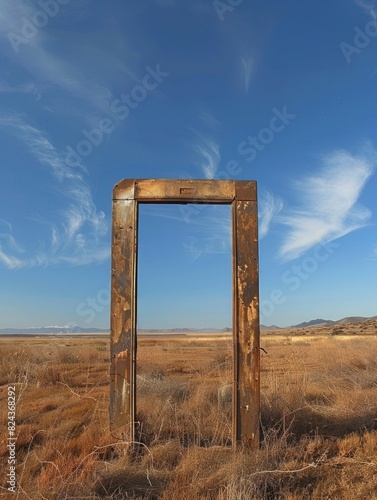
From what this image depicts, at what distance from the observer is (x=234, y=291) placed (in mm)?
4758

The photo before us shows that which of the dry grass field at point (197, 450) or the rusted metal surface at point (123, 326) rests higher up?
the rusted metal surface at point (123, 326)

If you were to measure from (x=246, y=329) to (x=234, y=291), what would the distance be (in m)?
0.45

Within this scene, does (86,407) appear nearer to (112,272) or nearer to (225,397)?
(225,397)

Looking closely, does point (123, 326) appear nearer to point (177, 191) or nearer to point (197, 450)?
point (197, 450)

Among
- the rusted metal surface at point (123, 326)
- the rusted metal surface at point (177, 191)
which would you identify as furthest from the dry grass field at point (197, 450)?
the rusted metal surface at point (177, 191)

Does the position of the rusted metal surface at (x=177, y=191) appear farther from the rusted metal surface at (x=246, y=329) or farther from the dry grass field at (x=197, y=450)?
the dry grass field at (x=197, y=450)

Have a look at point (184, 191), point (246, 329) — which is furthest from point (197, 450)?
point (184, 191)

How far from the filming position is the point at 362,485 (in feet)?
12.2

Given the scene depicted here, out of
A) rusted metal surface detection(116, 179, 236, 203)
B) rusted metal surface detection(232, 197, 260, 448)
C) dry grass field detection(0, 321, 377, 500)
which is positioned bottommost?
dry grass field detection(0, 321, 377, 500)

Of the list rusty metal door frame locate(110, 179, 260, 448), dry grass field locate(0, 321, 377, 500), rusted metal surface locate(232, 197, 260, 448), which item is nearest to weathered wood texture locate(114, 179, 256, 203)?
rusty metal door frame locate(110, 179, 260, 448)

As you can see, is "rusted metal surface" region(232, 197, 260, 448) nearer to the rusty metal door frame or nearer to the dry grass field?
the rusty metal door frame

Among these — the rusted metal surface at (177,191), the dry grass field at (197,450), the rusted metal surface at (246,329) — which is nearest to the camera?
the dry grass field at (197,450)

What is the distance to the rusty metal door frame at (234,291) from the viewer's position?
4.60m

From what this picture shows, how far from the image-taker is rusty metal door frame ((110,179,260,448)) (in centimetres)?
460
